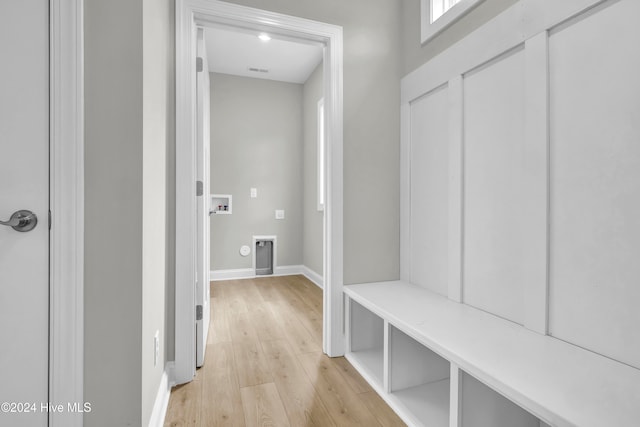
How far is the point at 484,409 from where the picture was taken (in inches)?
45.1

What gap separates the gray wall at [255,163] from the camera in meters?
3.96

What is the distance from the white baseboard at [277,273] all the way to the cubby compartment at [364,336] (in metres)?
1.66

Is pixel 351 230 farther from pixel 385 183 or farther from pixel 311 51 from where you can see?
pixel 311 51

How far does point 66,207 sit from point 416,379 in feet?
5.53

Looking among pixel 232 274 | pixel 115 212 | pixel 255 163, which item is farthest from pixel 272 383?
pixel 255 163

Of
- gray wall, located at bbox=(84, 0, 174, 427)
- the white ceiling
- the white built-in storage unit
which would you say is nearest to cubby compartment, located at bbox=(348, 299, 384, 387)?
the white built-in storage unit

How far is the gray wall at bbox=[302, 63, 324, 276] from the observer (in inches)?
146

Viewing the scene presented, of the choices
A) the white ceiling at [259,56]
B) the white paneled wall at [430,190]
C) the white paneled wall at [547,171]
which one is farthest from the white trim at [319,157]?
the white paneled wall at [547,171]

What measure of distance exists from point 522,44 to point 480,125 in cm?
36

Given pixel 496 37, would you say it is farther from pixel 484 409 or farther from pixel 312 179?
pixel 312 179

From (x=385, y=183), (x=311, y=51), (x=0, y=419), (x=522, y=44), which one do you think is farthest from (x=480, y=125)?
(x=311, y=51)

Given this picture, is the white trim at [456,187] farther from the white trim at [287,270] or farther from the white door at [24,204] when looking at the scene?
the white trim at [287,270]

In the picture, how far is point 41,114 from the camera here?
0.98m

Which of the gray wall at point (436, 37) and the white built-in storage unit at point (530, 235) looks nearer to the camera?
the white built-in storage unit at point (530, 235)
